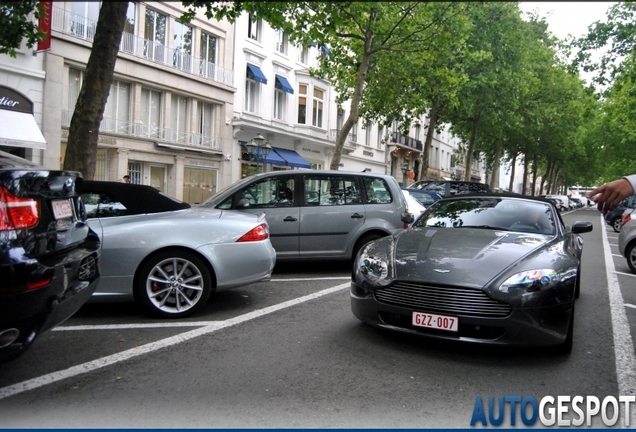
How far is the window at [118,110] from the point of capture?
783 inches

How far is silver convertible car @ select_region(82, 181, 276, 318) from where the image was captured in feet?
17.6

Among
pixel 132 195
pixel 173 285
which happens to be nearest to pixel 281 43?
pixel 132 195

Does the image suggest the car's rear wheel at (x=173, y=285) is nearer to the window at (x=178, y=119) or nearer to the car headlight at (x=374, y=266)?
the car headlight at (x=374, y=266)

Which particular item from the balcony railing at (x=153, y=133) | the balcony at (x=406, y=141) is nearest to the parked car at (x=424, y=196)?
the balcony railing at (x=153, y=133)

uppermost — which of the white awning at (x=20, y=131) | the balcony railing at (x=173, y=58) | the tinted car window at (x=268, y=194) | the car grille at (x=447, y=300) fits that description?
the balcony railing at (x=173, y=58)

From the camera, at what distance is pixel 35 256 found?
3238 mm

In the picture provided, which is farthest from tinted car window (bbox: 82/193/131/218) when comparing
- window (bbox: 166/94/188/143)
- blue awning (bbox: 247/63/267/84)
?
blue awning (bbox: 247/63/267/84)

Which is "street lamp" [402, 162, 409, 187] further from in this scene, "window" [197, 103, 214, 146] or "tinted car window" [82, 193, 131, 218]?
"tinted car window" [82, 193, 131, 218]

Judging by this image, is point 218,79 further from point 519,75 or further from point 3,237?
point 3,237

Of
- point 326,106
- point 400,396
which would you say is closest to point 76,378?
point 400,396

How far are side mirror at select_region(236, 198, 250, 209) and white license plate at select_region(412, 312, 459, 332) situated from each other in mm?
4359

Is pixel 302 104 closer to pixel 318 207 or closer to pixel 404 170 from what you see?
pixel 404 170

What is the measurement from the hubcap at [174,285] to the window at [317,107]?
2626 cm

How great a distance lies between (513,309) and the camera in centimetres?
412
